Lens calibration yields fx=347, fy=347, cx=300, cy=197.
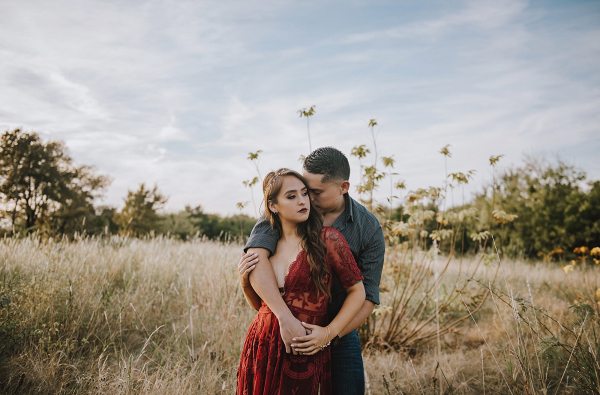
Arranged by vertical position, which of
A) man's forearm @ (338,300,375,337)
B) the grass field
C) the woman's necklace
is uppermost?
the woman's necklace

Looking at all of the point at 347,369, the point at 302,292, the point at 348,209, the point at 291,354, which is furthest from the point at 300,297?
the point at 348,209

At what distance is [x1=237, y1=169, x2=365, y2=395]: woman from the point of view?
6.16 feet

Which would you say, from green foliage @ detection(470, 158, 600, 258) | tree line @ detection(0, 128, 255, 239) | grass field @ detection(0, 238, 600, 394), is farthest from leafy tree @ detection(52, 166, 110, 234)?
green foliage @ detection(470, 158, 600, 258)

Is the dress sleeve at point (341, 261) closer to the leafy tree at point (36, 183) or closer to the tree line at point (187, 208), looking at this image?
the tree line at point (187, 208)

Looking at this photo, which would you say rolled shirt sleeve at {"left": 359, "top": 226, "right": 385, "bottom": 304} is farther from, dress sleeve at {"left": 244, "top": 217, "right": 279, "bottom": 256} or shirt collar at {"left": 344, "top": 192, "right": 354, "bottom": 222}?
dress sleeve at {"left": 244, "top": 217, "right": 279, "bottom": 256}

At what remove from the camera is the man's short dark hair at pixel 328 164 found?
230 cm

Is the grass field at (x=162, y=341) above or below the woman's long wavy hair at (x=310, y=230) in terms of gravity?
below

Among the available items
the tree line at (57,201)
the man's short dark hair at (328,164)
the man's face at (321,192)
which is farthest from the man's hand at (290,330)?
the tree line at (57,201)

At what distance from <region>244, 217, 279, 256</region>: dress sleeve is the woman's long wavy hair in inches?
1.7

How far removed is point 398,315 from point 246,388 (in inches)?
107

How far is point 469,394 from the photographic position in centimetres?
322

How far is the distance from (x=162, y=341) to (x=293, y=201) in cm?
271

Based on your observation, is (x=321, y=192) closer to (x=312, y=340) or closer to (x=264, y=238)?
(x=264, y=238)

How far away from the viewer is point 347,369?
221cm
